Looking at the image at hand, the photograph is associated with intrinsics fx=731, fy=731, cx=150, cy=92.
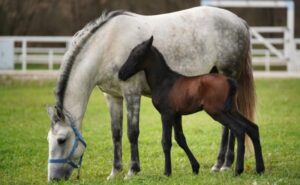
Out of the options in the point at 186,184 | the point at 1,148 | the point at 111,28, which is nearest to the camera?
the point at 186,184

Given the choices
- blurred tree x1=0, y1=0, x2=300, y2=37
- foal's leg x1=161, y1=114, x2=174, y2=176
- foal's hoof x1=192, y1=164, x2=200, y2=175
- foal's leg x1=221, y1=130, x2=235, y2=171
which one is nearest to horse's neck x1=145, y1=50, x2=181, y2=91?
foal's leg x1=161, y1=114, x2=174, y2=176

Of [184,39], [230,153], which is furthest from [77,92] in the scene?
[230,153]

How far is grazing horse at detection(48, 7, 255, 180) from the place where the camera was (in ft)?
29.7

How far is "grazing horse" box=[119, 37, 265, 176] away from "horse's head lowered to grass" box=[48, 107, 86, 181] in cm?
89

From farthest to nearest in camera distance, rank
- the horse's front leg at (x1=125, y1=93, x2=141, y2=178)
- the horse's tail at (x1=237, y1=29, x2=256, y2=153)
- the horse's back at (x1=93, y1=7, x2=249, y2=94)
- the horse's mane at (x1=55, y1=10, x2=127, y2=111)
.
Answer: the horse's tail at (x1=237, y1=29, x2=256, y2=153) → the horse's back at (x1=93, y1=7, x2=249, y2=94) → the horse's front leg at (x1=125, y1=93, x2=141, y2=178) → the horse's mane at (x1=55, y1=10, x2=127, y2=111)

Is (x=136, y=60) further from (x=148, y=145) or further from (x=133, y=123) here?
(x=148, y=145)

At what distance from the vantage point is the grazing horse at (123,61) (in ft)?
29.7

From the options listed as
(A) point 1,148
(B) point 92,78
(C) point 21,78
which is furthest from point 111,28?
(C) point 21,78

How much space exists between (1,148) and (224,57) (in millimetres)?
4086

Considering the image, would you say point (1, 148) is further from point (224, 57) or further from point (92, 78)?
point (224, 57)

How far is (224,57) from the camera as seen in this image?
32.8 ft

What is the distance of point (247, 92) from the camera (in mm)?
10312

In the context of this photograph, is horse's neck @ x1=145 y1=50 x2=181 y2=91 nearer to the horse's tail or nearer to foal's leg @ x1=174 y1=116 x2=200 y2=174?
foal's leg @ x1=174 y1=116 x2=200 y2=174

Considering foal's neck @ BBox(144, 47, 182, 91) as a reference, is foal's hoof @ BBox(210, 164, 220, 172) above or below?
below
